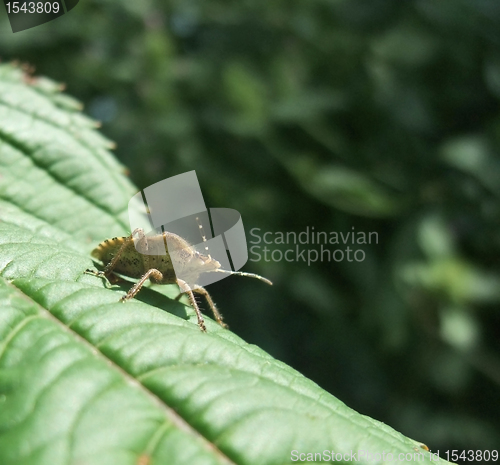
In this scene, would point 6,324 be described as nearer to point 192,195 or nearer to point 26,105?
point 26,105

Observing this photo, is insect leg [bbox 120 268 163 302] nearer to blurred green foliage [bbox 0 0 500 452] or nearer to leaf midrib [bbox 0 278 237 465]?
leaf midrib [bbox 0 278 237 465]

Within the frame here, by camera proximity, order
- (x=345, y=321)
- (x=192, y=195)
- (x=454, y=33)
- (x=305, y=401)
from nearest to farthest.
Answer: (x=305, y=401) → (x=192, y=195) → (x=454, y=33) → (x=345, y=321)

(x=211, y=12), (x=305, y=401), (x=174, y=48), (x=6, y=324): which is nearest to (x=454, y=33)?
(x=211, y=12)

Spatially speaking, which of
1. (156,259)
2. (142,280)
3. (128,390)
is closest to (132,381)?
(128,390)

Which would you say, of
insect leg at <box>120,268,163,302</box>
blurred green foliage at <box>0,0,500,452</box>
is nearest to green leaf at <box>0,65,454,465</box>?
insect leg at <box>120,268,163,302</box>

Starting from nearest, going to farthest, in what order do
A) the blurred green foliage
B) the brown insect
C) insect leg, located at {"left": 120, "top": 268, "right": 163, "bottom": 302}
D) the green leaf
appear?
the green leaf, insect leg, located at {"left": 120, "top": 268, "right": 163, "bottom": 302}, the brown insect, the blurred green foliage

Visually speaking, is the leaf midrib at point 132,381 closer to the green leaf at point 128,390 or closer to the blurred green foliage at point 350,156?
the green leaf at point 128,390
